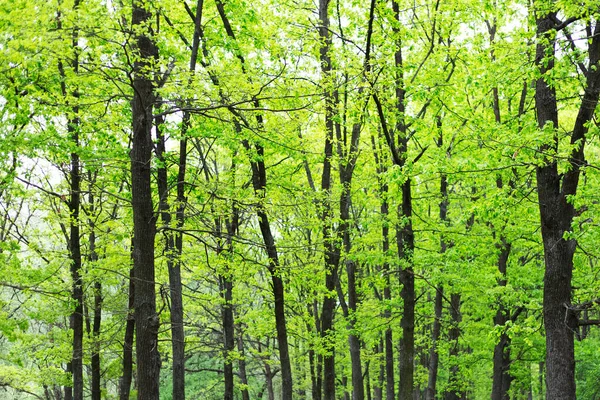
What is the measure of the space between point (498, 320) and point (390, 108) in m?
9.16

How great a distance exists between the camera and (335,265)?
15.4 metres

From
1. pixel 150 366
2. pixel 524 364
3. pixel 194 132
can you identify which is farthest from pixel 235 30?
pixel 524 364

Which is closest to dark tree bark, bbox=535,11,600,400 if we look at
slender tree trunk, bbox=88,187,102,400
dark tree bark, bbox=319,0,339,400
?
dark tree bark, bbox=319,0,339,400

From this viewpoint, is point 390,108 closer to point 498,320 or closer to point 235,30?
point 235,30

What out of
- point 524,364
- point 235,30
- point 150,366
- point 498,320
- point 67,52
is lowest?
point 524,364

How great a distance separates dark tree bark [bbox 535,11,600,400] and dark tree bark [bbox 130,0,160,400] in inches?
259

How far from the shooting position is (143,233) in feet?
27.2

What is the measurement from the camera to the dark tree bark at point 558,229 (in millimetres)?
9508

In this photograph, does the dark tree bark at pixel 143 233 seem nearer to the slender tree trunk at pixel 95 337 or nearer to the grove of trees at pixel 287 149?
the grove of trees at pixel 287 149

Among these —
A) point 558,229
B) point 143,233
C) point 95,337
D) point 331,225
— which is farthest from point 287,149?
point 95,337

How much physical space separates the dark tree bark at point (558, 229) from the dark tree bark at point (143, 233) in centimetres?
659

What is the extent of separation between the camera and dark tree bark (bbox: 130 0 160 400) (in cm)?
810

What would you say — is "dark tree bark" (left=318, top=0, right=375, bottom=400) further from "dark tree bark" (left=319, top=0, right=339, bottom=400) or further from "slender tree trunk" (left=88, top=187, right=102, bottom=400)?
"slender tree trunk" (left=88, top=187, right=102, bottom=400)

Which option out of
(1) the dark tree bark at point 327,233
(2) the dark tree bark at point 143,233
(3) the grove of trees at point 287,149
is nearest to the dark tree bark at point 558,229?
(3) the grove of trees at point 287,149
